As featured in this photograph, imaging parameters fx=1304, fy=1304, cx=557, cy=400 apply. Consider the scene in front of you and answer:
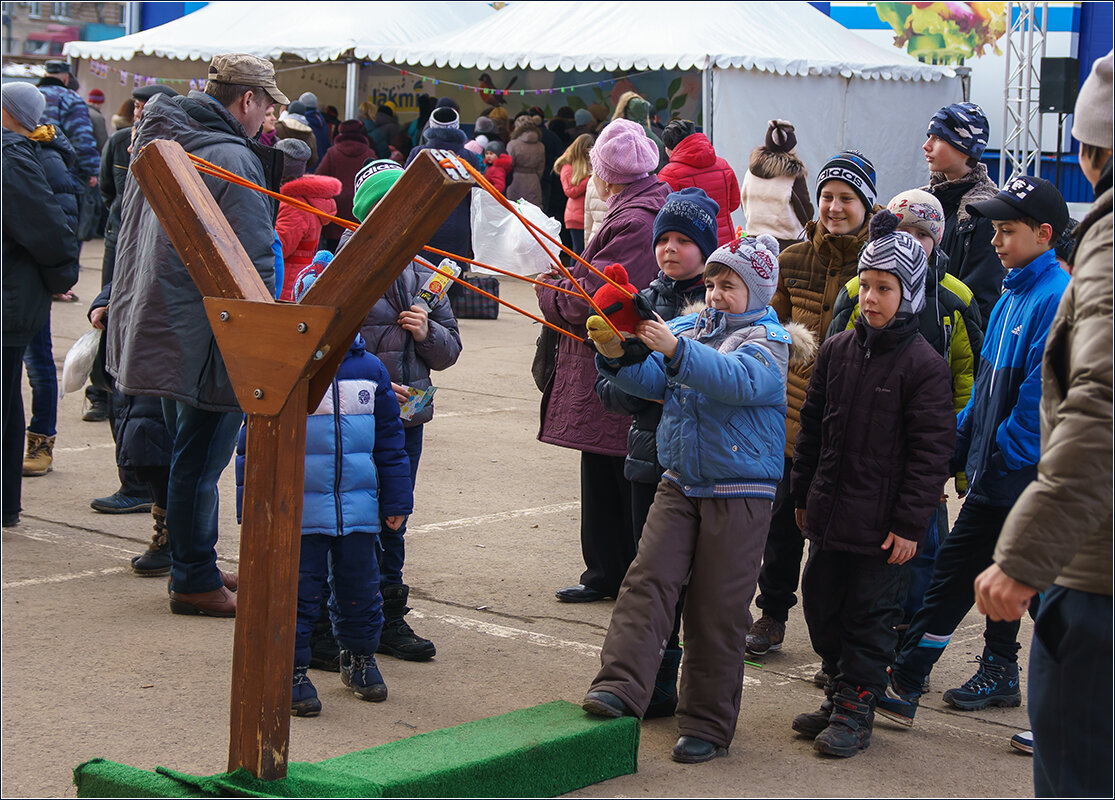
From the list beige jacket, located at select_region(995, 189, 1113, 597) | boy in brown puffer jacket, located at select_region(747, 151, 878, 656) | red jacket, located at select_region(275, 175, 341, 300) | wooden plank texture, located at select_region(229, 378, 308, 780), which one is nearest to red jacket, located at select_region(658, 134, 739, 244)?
red jacket, located at select_region(275, 175, 341, 300)

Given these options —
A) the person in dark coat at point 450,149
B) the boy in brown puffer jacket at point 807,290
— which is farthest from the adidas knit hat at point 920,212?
the person in dark coat at point 450,149

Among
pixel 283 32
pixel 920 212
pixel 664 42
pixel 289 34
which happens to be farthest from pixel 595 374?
pixel 283 32

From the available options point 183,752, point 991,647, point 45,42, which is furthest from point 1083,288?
point 45,42

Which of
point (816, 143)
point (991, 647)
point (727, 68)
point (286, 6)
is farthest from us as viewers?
point (286, 6)

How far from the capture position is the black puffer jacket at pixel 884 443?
418 cm

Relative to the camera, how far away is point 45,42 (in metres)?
37.3

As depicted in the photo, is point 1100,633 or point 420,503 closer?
point 1100,633

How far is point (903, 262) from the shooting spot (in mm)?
4211

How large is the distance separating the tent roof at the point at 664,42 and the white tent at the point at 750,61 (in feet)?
0.06

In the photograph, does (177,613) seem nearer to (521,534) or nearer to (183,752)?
(183,752)

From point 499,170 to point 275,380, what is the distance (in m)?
13.0

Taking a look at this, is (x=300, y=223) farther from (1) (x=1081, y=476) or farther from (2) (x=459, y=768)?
(1) (x=1081, y=476)

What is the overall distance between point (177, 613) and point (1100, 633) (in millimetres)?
3808

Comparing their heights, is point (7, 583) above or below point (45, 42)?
below
